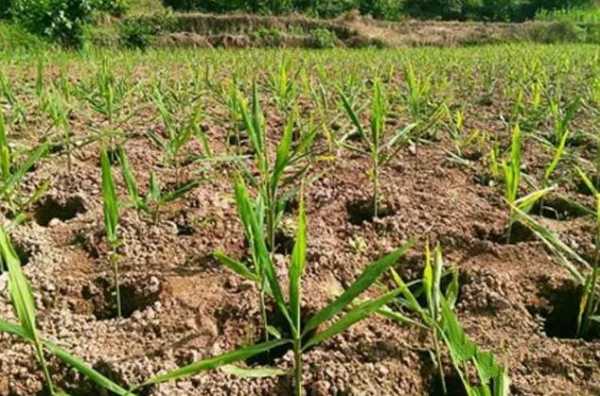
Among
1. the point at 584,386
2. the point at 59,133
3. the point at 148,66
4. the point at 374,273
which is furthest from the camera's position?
the point at 148,66

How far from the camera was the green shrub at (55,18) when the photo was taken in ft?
34.4

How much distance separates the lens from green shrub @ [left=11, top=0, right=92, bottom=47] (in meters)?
10.5

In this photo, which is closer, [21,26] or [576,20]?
[21,26]

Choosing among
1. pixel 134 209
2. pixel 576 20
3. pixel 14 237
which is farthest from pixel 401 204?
pixel 576 20

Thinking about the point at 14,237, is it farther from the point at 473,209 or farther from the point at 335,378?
the point at 473,209

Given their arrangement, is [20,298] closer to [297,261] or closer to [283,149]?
[297,261]

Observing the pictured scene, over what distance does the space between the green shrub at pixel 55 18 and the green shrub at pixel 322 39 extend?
457 centimetres

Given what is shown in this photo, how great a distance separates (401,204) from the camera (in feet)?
4.99

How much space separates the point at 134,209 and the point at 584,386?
1094 mm

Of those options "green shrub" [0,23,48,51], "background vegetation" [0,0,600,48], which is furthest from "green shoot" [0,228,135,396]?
"background vegetation" [0,0,600,48]

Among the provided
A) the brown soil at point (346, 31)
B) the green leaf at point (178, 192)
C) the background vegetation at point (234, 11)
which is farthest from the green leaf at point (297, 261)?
the brown soil at point (346, 31)

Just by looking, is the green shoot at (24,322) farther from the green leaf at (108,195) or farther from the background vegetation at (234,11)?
the background vegetation at (234,11)

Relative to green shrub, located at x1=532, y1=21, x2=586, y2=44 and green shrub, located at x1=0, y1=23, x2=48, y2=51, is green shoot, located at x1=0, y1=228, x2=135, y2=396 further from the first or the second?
green shrub, located at x1=532, y1=21, x2=586, y2=44

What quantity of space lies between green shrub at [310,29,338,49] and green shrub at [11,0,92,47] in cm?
457
